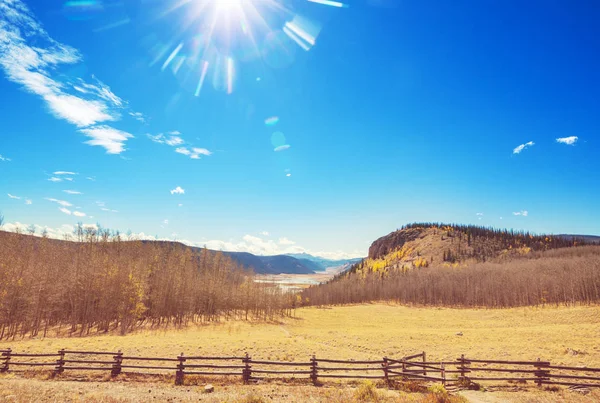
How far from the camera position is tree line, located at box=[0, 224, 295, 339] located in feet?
186

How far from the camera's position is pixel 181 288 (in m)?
→ 78.8

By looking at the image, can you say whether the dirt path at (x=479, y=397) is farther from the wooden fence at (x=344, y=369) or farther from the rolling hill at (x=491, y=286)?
the rolling hill at (x=491, y=286)

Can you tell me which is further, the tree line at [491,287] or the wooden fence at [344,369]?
the tree line at [491,287]

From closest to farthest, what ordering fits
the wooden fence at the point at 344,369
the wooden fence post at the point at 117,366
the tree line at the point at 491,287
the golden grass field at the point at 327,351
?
the golden grass field at the point at 327,351, the wooden fence at the point at 344,369, the wooden fence post at the point at 117,366, the tree line at the point at 491,287

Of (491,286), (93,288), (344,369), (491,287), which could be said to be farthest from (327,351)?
(491,286)

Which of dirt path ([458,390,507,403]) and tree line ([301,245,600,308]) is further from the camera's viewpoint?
tree line ([301,245,600,308])

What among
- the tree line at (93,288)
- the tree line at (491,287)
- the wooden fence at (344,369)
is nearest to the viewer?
the wooden fence at (344,369)

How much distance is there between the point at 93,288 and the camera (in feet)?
205

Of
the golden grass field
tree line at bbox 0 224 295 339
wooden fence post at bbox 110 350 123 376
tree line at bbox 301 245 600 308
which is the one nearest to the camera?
the golden grass field

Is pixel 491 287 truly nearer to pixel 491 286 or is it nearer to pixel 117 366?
pixel 491 286

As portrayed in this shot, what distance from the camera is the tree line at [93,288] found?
56.8m

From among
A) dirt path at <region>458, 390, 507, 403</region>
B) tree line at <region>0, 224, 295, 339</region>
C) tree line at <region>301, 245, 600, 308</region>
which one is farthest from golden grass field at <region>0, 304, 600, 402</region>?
tree line at <region>301, 245, 600, 308</region>

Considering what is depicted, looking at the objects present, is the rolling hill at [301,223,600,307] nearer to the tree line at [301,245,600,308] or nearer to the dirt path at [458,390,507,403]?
the tree line at [301,245,600,308]

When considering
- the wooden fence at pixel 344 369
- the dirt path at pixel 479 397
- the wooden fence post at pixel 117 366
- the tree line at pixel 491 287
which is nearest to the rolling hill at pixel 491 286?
the tree line at pixel 491 287
